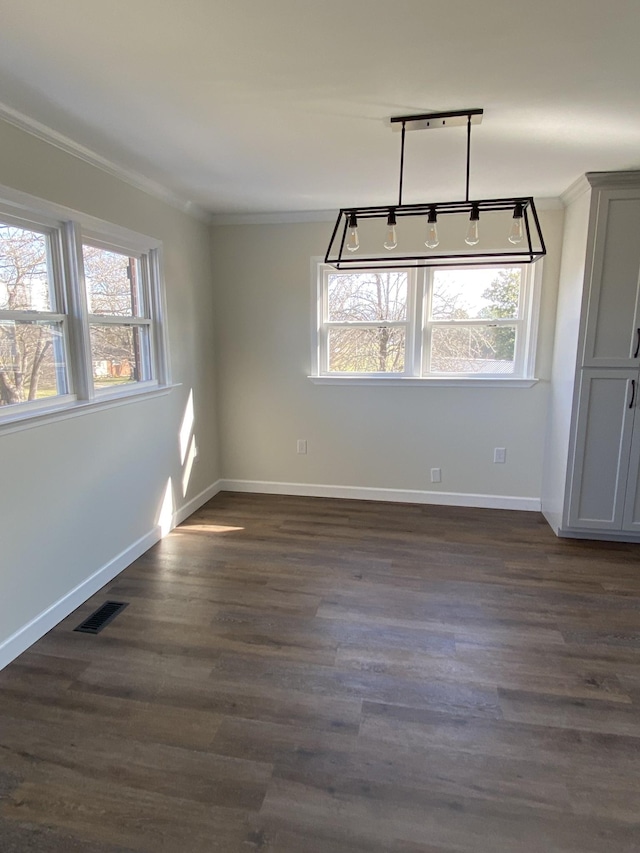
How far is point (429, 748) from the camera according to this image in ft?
5.61

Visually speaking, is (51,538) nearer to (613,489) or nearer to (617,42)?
(617,42)

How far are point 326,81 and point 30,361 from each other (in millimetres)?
1861

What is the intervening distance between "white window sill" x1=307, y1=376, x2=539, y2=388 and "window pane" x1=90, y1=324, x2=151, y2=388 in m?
1.43

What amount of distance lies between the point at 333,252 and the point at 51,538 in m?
2.90

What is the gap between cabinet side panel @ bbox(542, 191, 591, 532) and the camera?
125 inches

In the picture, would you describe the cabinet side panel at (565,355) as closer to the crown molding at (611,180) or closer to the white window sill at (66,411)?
the crown molding at (611,180)

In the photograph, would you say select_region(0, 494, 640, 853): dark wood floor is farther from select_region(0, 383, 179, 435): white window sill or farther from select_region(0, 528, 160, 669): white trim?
select_region(0, 383, 179, 435): white window sill

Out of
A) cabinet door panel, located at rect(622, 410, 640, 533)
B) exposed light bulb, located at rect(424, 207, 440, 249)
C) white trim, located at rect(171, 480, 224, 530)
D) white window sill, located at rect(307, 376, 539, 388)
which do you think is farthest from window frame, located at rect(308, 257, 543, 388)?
exposed light bulb, located at rect(424, 207, 440, 249)

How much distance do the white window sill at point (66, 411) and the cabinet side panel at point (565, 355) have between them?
2894 millimetres

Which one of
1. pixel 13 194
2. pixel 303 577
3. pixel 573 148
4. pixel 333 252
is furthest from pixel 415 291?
pixel 13 194

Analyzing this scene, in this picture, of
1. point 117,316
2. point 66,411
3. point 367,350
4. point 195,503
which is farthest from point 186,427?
point 367,350

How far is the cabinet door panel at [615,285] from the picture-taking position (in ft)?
9.68

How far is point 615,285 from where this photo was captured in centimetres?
304

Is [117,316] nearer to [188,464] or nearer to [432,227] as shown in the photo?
[188,464]
